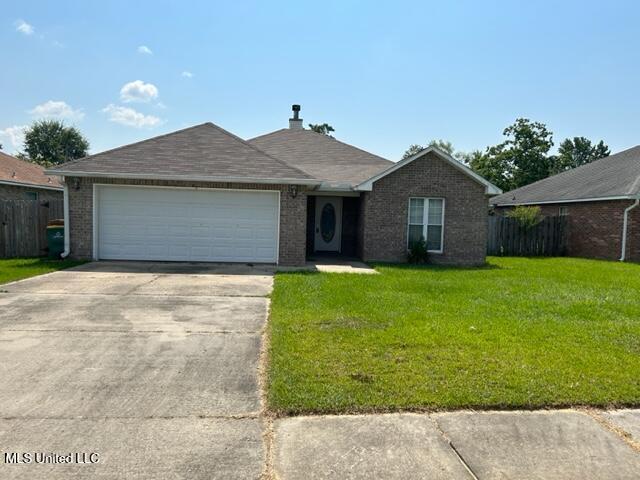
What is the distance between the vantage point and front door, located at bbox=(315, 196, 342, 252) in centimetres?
1723

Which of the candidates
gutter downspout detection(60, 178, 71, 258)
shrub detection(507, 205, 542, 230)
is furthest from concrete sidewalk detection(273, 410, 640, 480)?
shrub detection(507, 205, 542, 230)

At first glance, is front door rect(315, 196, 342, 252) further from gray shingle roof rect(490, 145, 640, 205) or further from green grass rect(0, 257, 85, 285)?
gray shingle roof rect(490, 145, 640, 205)

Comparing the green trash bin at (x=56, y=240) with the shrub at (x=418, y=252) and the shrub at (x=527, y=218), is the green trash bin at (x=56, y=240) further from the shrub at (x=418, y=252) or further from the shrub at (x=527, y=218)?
the shrub at (x=527, y=218)

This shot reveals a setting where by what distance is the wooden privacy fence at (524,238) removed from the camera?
1927cm

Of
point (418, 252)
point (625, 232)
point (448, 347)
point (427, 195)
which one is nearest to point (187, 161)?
point (427, 195)

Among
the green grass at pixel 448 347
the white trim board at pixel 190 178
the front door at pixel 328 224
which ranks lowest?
the green grass at pixel 448 347

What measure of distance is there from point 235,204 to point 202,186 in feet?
3.49

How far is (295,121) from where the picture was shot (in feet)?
76.5

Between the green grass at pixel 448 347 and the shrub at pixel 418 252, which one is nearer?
the green grass at pixel 448 347

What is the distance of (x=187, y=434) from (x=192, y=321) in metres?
3.47

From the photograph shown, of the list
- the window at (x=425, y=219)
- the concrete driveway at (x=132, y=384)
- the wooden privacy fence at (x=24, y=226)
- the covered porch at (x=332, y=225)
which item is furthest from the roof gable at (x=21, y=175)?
the window at (x=425, y=219)

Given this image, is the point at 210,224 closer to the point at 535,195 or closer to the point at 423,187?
the point at 423,187

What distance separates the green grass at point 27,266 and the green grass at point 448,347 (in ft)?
19.3

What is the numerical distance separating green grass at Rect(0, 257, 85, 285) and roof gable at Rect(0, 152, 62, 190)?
5.58 meters
